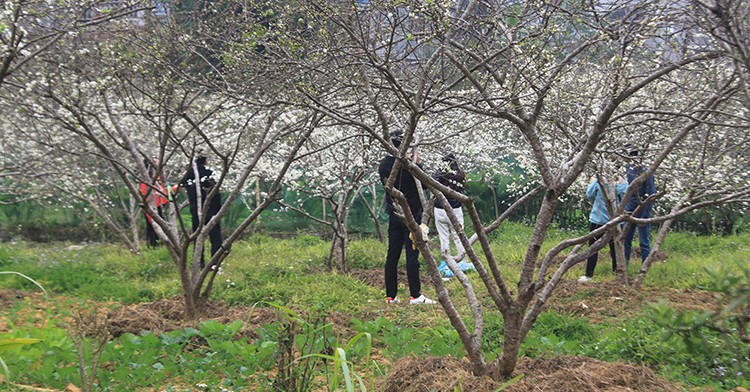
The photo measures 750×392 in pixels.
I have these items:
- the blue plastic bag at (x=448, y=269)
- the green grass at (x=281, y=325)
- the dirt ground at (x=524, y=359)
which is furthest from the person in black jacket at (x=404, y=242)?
the blue plastic bag at (x=448, y=269)

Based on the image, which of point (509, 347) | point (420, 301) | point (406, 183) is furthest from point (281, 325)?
point (420, 301)

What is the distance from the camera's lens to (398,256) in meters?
7.09

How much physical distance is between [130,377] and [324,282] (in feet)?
13.2

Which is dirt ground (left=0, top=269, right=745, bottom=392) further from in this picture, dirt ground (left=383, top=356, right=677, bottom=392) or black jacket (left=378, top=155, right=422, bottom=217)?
black jacket (left=378, top=155, right=422, bottom=217)

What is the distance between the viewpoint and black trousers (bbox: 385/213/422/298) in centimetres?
691

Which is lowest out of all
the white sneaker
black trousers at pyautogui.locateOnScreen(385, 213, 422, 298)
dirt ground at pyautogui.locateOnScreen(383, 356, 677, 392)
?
dirt ground at pyautogui.locateOnScreen(383, 356, 677, 392)

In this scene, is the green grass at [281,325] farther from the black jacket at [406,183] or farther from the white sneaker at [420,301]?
the black jacket at [406,183]

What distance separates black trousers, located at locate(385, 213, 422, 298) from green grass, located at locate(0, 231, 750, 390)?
0.30 meters

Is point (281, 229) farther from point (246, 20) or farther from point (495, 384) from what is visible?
point (495, 384)

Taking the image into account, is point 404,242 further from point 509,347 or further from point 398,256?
point 509,347

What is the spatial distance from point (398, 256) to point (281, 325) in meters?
3.29

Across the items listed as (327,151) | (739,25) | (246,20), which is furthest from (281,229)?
(739,25)

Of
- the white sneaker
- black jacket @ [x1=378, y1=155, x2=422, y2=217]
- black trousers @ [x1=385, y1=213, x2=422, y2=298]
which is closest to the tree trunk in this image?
black jacket @ [x1=378, y1=155, x2=422, y2=217]

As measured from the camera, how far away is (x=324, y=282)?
25.9ft
